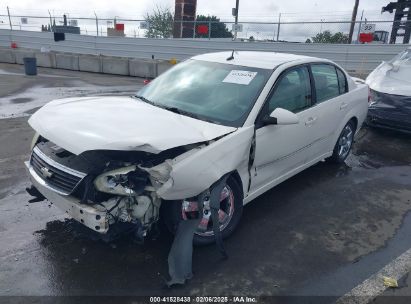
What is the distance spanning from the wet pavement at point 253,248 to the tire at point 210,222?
12 cm

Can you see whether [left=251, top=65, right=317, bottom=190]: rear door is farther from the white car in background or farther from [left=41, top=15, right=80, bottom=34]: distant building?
[left=41, top=15, right=80, bottom=34]: distant building

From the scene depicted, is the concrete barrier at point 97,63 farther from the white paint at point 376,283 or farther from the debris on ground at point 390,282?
the debris on ground at point 390,282

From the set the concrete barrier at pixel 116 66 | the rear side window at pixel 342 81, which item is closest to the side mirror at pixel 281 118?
the rear side window at pixel 342 81

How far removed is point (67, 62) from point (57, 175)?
16491 mm

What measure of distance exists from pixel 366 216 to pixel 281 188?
1056 mm

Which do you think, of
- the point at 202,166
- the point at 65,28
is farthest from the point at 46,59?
the point at 202,166

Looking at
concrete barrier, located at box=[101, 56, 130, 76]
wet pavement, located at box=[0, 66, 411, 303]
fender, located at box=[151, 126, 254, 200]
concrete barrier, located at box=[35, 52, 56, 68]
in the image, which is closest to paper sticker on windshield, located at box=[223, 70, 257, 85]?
fender, located at box=[151, 126, 254, 200]

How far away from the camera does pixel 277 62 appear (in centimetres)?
408

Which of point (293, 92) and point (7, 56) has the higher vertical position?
point (293, 92)

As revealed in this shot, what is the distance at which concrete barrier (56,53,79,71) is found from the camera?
17.7 m

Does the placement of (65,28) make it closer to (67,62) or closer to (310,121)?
(67,62)

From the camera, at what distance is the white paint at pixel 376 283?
9.13ft

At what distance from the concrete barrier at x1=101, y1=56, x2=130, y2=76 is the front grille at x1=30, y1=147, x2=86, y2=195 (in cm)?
1385

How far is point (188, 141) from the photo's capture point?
2.92 metres
